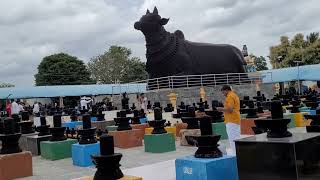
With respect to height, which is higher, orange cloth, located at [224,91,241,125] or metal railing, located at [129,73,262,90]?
metal railing, located at [129,73,262,90]

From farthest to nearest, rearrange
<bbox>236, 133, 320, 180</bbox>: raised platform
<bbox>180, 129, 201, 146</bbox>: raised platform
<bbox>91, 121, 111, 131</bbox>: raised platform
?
<bbox>91, 121, 111, 131</bbox>: raised platform
<bbox>180, 129, 201, 146</bbox>: raised platform
<bbox>236, 133, 320, 180</bbox>: raised platform

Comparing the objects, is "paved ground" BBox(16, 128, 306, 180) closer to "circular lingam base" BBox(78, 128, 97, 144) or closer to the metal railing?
"circular lingam base" BBox(78, 128, 97, 144)

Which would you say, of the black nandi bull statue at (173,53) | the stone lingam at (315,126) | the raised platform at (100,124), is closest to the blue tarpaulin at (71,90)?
the black nandi bull statue at (173,53)

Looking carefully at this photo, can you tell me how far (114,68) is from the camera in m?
55.5

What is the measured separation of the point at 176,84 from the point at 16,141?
15987 mm

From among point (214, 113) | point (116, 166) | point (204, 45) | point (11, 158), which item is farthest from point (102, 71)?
point (116, 166)

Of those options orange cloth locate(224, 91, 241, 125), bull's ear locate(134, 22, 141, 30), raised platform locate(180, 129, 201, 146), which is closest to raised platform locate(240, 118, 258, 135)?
raised platform locate(180, 129, 201, 146)

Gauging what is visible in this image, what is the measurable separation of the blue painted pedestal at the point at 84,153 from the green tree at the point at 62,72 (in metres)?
47.1

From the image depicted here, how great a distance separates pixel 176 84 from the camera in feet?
78.0

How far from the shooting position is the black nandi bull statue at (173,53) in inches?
952

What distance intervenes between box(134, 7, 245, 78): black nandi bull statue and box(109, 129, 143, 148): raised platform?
523 inches

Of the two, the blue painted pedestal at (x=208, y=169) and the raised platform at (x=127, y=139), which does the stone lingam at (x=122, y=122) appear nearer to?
the raised platform at (x=127, y=139)

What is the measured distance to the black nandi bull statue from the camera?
24.2 m

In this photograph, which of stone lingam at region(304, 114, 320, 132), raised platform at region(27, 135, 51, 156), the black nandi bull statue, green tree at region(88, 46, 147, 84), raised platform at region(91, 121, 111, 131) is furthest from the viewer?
green tree at region(88, 46, 147, 84)
